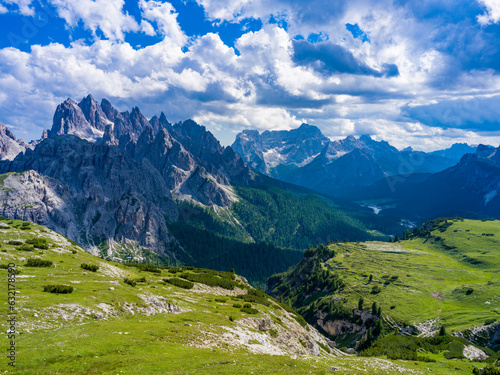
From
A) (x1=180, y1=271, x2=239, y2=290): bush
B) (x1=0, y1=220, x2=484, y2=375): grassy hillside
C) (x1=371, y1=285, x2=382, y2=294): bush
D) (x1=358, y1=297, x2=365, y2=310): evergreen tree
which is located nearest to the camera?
(x1=0, y1=220, x2=484, y2=375): grassy hillside

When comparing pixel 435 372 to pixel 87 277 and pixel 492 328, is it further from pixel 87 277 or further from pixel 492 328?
pixel 492 328

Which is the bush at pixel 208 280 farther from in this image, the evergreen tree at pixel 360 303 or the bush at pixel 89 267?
the evergreen tree at pixel 360 303

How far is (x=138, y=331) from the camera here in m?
42.1

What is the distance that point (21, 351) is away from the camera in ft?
97.2

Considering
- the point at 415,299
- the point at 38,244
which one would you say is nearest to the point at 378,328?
the point at 415,299

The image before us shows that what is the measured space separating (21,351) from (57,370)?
5689 mm

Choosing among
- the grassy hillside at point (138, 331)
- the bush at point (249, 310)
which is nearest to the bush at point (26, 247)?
the grassy hillside at point (138, 331)

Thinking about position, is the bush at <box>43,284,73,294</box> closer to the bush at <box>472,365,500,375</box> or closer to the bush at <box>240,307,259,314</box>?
the bush at <box>240,307,259,314</box>

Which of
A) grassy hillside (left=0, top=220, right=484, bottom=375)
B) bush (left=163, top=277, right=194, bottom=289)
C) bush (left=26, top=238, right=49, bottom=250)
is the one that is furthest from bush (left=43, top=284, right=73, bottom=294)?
bush (left=26, top=238, right=49, bottom=250)

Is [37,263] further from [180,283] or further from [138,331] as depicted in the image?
[138,331]

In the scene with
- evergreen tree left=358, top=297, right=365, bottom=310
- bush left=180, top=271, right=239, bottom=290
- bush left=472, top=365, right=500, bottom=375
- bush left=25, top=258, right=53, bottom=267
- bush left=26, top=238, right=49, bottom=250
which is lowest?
evergreen tree left=358, top=297, right=365, bottom=310

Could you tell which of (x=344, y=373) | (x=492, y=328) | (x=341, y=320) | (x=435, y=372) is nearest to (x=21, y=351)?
(x=344, y=373)

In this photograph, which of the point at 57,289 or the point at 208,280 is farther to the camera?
the point at 208,280

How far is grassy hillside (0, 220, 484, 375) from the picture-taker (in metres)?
31.2
